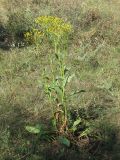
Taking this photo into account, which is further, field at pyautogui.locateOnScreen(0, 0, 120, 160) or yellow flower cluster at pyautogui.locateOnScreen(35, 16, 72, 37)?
field at pyautogui.locateOnScreen(0, 0, 120, 160)

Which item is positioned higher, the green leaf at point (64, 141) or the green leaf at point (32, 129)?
the green leaf at point (32, 129)

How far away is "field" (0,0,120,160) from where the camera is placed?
5703 millimetres

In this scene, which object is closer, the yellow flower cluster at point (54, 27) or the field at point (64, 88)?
→ the yellow flower cluster at point (54, 27)

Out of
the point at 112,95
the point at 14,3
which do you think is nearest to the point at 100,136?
the point at 112,95

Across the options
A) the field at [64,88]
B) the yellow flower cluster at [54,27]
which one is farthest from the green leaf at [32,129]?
the yellow flower cluster at [54,27]

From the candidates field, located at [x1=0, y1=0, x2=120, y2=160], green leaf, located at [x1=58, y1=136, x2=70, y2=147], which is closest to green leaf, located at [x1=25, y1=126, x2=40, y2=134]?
field, located at [x1=0, y1=0, x2=120, y2=160]

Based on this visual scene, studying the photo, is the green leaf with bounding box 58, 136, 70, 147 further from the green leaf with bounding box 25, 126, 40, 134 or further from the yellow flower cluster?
the yellow flower cluster

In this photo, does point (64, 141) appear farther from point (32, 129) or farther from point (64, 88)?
point (64, 88)

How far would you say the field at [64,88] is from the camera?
5.70 meters

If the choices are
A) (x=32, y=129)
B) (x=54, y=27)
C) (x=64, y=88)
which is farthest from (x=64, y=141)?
(x=54, y=27)

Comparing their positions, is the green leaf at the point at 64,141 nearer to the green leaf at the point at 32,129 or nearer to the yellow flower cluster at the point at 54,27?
the green leaf at the point at 32,129

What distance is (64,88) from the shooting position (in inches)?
251

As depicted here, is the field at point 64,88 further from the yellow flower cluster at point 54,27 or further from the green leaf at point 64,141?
the yellow flower cluster at point 54,27

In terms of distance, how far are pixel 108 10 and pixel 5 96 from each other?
650cm
